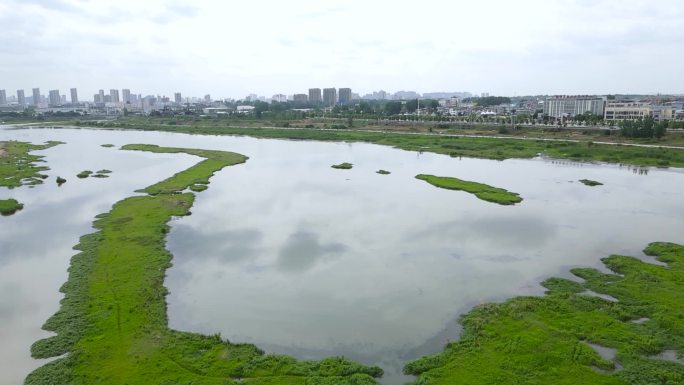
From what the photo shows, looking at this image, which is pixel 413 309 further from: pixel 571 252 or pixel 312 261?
pixel 571 252

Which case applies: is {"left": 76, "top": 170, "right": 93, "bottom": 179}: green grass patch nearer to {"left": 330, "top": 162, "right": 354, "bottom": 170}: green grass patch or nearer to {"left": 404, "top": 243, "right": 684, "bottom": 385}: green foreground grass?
{"left": 330, "top": 162, "right": 354, "bottom": 170}: green grass patch

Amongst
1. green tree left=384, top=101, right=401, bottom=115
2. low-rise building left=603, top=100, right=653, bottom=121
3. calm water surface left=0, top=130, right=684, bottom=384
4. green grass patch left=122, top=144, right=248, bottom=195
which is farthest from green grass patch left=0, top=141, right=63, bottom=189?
low-rise building left=603, top=100, right=653, bottom=121

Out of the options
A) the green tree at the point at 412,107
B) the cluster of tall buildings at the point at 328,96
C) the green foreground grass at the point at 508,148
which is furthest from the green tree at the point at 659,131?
the cluster of tall buildings at the point at 328,96

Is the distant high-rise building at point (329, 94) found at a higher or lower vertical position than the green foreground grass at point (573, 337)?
higher

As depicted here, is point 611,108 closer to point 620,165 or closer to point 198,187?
point 620,165

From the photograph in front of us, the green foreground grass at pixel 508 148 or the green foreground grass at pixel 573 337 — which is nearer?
the green foreground grass at pixel 573 337

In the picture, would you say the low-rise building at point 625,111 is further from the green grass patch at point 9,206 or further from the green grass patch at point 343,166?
the green grass patch at point 9,206

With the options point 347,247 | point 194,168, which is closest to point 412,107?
point 194,168
